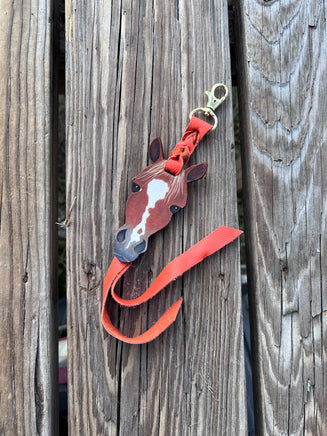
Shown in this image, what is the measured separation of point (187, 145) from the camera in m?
1.08

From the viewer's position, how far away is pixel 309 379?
3.56ft

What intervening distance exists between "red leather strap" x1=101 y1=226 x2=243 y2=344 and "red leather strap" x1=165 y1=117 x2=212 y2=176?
0.22 meters

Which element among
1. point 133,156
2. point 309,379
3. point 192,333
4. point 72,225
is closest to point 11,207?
point 72,225

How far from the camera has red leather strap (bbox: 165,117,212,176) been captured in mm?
1062

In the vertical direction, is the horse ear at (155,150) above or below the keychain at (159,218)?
above

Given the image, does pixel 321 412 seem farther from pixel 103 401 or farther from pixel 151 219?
pixel 151 219

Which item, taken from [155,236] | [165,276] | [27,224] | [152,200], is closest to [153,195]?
[152,200]

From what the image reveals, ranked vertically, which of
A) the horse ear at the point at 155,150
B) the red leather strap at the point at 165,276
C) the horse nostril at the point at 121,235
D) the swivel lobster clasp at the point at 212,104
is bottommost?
the red leather strap at the point at 165,276

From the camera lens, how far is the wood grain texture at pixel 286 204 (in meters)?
1.08

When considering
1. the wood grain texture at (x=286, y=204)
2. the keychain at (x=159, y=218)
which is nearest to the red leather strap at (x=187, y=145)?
the keychain at (x=159, y=218)

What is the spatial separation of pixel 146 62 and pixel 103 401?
1.02 metres

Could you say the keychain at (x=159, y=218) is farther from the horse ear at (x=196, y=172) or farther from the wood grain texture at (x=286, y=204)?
the wood grain texture at (x=286, y=204)

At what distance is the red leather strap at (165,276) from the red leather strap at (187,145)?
0.22m

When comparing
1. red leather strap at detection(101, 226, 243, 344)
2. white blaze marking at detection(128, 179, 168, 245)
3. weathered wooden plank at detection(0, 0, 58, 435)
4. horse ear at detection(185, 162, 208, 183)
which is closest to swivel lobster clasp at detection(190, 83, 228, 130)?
horse ear at detection(185, 162, 208, 183)
